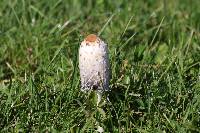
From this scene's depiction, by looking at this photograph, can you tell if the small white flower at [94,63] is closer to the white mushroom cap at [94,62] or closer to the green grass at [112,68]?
the white mushroom cap at [94,62]

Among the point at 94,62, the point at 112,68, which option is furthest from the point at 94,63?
the point at 112,68

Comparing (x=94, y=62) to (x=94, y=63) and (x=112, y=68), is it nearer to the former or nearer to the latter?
(x=94, y=63)

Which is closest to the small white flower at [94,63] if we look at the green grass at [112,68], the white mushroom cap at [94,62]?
the white mushroom cap at [94,62]

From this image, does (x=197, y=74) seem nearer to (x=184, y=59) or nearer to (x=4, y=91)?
(x=184, y=59)

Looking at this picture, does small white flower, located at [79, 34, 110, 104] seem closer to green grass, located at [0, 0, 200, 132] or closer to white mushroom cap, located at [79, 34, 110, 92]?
white mushroom cap, located at [79, 34, 110, 92]

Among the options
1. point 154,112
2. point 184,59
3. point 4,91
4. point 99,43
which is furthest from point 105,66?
point 184,59

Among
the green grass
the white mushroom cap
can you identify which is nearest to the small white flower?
the white mushroom cap

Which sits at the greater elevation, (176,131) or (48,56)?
(48,56)

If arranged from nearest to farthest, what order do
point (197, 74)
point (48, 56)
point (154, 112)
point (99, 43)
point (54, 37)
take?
point (99, 43) < point (154, 112) < point (197, 74) < point (48, 56) < point (54, 37)
